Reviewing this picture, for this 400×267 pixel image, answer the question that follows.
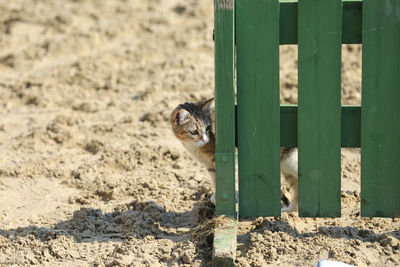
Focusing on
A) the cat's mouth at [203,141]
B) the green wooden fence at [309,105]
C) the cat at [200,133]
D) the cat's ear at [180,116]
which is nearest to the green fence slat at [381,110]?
the green wooden fence at [309,105]

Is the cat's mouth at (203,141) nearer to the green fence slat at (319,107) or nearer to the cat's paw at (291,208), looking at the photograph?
the cat's paw at (291,208)

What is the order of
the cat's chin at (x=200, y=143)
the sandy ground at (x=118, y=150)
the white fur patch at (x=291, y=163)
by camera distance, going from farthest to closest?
the cat's chin at (x=200, y=143)
the white fur patch at (x=291, y=163)
the sandy ground at (x=118, y=150)

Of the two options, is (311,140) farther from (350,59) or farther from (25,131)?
(350,59)

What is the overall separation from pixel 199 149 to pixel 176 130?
34 centimetres

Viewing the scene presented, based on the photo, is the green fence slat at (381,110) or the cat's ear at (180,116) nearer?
the green fence slat at (381,110)

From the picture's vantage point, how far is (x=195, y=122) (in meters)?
4.61

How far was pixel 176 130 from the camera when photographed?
4.82m

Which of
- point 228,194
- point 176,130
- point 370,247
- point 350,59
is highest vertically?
point 350,59

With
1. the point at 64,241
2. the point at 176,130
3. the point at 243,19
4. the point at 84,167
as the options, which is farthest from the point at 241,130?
the point at 84,167

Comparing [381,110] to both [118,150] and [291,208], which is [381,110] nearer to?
[291,208]

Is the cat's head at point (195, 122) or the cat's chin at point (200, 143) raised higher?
the cat's head at point (195, 122)

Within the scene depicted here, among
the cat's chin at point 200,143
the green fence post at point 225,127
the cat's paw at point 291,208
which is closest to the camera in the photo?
the green fence post at point 225,127

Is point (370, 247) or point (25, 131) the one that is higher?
point (25, 131)

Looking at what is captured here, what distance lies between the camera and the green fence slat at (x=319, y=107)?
11.9 feet
